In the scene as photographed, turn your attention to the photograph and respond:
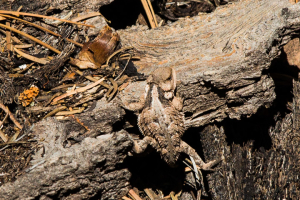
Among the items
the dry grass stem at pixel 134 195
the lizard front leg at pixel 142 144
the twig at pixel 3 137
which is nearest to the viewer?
the twig at pixel 3 137

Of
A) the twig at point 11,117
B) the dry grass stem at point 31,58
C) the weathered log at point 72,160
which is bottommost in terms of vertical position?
the weathered log at point 72,160

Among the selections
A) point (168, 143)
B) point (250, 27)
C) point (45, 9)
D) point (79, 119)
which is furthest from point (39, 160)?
point (250, 27)

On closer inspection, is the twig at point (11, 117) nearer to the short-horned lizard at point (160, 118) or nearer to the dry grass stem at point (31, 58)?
the dry grass stem at point (31, 58)

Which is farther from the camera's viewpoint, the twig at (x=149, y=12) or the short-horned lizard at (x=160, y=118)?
the twig at (x=149, y=12)

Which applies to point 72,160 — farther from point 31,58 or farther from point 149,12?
point 149,12

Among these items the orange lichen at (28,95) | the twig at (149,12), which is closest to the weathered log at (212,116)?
the orange lichen at (28,95)

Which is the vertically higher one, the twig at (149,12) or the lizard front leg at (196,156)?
the twig at (149,12)
